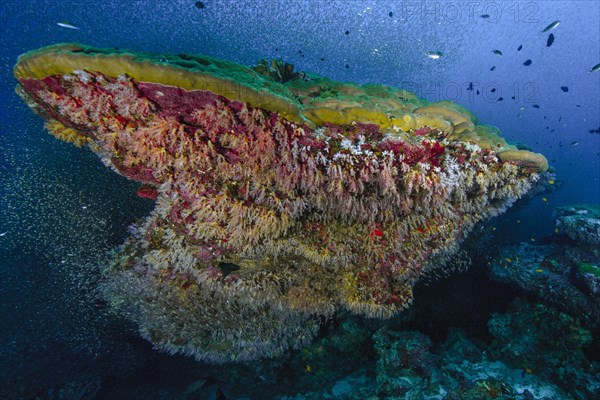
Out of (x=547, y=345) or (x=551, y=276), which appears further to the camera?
(x=551, y=276)

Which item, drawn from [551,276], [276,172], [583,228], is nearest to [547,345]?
[551,276]

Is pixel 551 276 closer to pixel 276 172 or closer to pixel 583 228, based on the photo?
pixel 583 228

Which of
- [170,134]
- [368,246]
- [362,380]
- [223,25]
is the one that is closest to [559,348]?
[362,380]

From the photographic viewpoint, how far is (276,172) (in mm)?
3070

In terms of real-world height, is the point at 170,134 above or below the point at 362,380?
above

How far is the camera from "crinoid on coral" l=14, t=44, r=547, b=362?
2564 mm

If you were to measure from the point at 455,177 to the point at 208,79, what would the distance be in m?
2.77

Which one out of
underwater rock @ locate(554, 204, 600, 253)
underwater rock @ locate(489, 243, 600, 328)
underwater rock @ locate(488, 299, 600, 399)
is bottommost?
underwater rock @ locate(488, 299, 600, 399)

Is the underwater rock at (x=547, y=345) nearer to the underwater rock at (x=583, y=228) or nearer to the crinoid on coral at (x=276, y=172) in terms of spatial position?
the underwater rock at (x=583, y=228)

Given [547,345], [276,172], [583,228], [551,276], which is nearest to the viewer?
[276,172]

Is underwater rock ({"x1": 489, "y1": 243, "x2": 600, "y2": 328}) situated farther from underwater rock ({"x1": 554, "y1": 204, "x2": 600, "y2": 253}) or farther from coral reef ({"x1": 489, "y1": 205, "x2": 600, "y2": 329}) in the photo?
underwater rock ({"x1": 554, "y1": 204, "x2": 600, "y2": 253})

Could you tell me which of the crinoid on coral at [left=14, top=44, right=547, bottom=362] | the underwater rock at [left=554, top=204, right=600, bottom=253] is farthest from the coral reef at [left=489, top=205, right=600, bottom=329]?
the crinoid on coral at [left=14, top=44, right=547, bottom=362]

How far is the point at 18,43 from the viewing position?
80.4 feet

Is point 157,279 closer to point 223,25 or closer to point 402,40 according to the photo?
point 223,25
